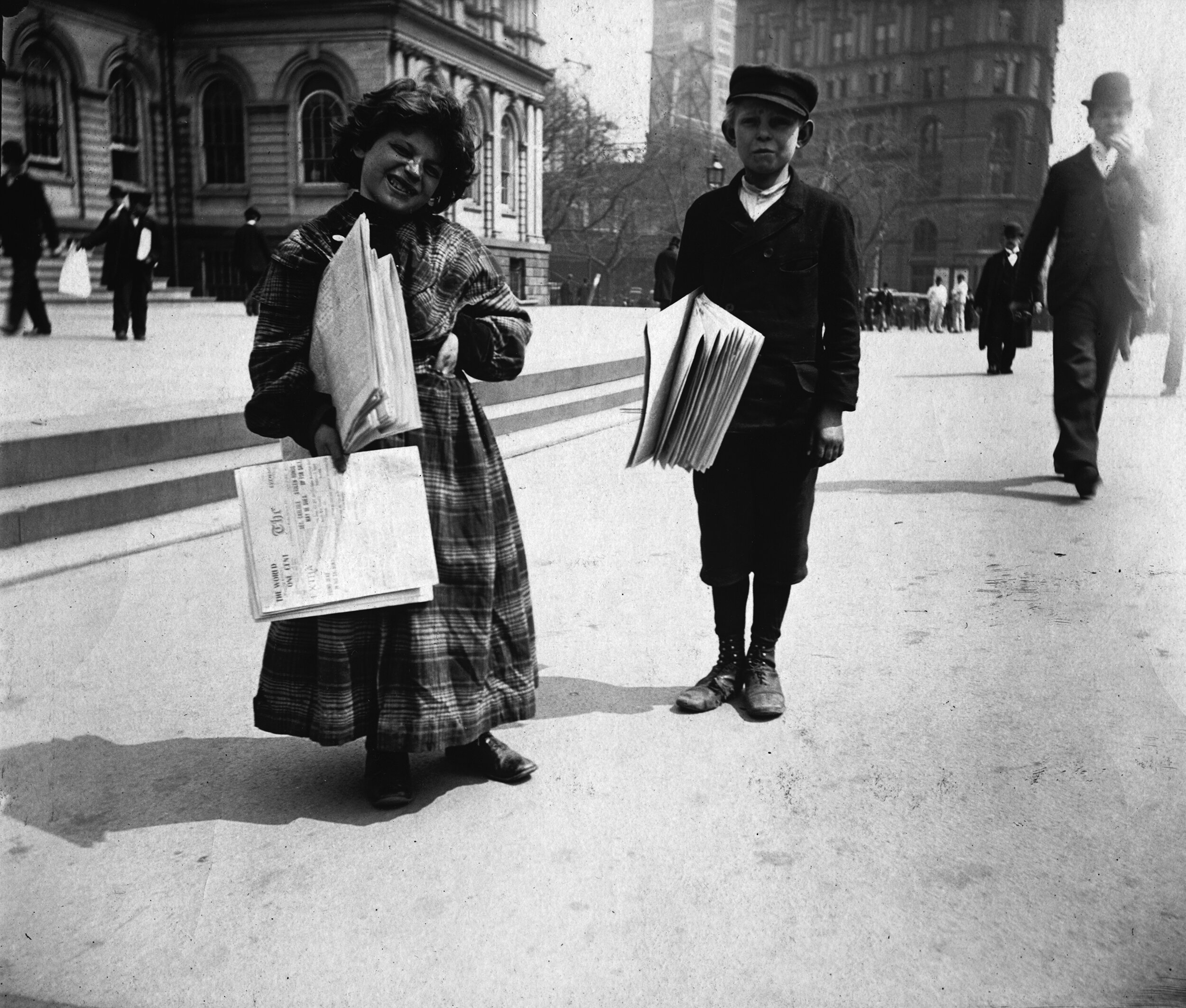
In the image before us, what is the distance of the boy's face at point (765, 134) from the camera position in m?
3.31

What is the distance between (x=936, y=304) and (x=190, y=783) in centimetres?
2235

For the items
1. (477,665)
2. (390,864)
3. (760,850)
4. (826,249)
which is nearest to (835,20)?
(826,249)

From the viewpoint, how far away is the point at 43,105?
47.3 feet

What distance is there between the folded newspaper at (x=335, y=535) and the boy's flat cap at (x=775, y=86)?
1443 millimetres

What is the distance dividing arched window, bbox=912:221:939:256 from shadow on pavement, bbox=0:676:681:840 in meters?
5.90

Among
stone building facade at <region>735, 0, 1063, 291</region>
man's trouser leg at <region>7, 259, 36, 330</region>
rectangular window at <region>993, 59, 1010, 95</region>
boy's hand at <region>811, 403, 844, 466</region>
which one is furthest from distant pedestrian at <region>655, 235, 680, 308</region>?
man's trouser leg at <region>7, 259, 36, 330</region>

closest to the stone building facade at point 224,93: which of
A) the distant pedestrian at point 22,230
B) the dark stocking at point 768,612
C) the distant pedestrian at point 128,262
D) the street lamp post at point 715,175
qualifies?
the distant pedestrian at point 128,262

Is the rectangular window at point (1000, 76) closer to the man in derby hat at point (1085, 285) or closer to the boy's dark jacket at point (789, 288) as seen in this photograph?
the boy's dark jacket at point (789, 288)

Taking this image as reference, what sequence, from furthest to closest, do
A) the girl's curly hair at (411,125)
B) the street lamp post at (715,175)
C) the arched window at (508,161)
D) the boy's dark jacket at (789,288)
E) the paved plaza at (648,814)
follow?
the arched window at (508,161)
the street lamp post at (715,175)
the boy's dark jacket at (789,288)
the girl's curly hair at (411,125)
the paved plaza at (648,814)

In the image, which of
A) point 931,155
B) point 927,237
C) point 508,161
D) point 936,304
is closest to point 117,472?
point 931,155

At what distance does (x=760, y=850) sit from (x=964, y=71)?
2.29 metres

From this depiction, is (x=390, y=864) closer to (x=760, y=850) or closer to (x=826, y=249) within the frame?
(x=760, y=850)

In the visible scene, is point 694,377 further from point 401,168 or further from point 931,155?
point 931,155

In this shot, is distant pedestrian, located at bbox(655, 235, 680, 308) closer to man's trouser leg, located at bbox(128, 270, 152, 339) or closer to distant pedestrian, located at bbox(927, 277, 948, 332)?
man's trouser leg, located at bbox(128, 270, 152, 339)
